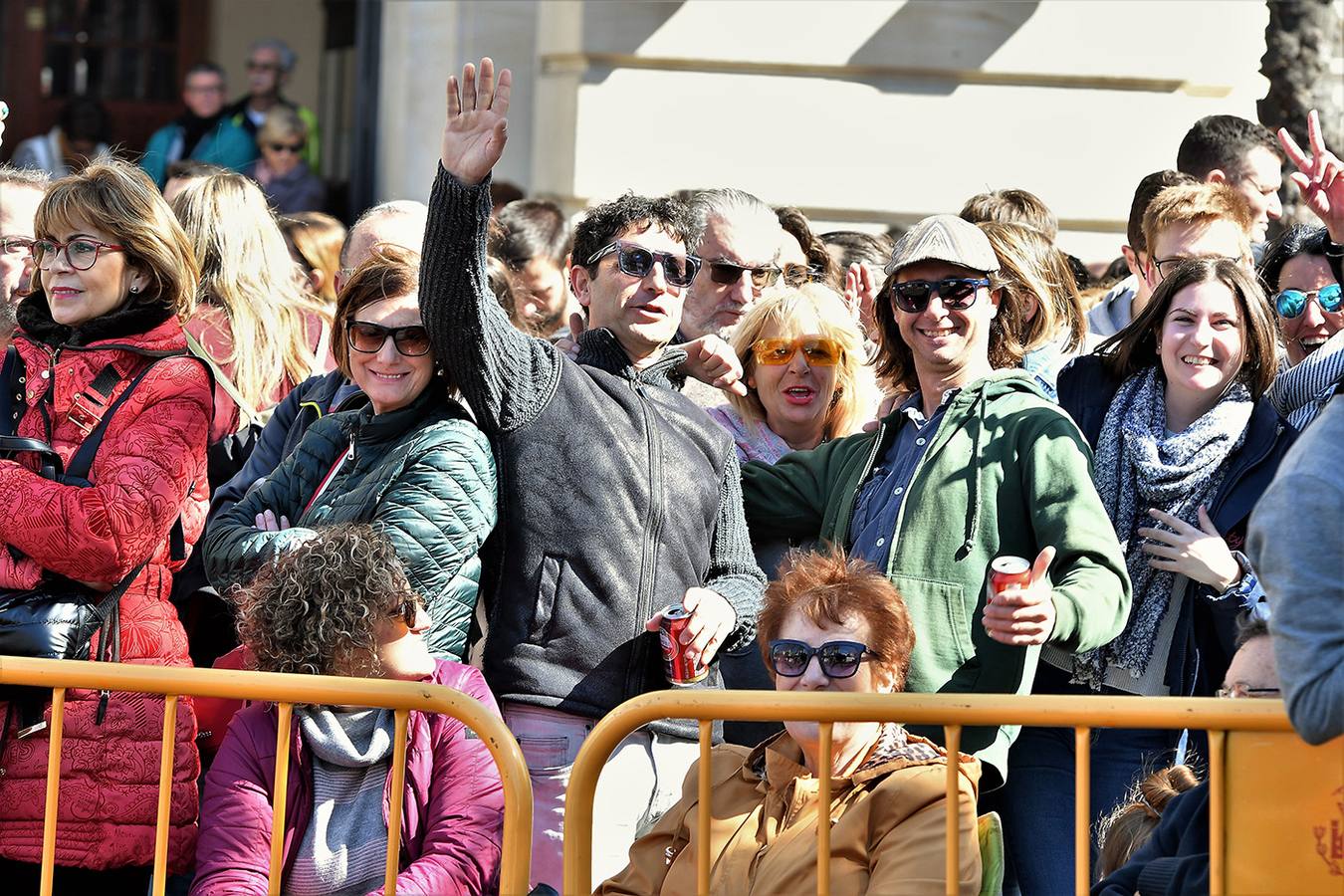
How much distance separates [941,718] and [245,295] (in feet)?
8.73

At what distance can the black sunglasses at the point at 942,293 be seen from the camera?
4.30 meters

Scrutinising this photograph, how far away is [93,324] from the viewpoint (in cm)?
411

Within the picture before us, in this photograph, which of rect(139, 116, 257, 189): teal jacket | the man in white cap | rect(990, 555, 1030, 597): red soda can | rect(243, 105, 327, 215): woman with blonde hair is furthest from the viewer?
rect(139, 116, 257, 189): teal jacket

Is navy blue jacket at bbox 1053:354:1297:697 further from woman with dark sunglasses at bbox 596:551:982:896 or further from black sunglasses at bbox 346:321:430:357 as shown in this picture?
black sunglasses at bbox 346:321:430:357

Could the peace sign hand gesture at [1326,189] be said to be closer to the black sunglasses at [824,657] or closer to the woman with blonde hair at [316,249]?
the black sunglasses at [824,657]

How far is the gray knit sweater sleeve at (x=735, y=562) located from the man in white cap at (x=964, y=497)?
0.69 feet

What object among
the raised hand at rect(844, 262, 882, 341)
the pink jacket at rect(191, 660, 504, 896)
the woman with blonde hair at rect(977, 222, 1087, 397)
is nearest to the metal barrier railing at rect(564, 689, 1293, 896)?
the pink jacket at rect(191, 660, 504, 896)

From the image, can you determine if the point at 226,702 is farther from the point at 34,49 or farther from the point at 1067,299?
the point at 34,49

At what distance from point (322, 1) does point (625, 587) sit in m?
9.38

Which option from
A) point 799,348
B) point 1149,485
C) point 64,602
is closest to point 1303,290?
point 1149,485

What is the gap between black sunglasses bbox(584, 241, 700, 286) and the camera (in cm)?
433

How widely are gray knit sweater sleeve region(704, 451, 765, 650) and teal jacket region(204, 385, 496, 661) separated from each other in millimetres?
563

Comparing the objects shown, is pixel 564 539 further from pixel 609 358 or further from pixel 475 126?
pixel 475 126

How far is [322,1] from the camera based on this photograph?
41.1 feet
